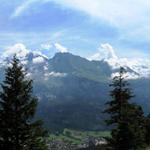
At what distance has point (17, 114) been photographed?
135 feet

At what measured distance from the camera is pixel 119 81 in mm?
56062

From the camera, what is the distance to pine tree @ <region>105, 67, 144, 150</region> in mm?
51656

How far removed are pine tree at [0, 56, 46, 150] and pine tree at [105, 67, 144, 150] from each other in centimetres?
1206

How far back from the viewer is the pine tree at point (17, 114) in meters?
40.4

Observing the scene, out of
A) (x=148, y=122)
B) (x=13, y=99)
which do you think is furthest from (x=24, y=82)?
(x=148, y=122)

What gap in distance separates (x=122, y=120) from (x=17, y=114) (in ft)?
52.0

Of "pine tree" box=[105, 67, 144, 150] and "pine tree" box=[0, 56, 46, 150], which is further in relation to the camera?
"pine tree" box=[105, 67, 144, 150]

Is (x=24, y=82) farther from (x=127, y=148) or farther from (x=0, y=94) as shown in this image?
(x=127, y=148)

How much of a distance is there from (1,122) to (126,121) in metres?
17.2

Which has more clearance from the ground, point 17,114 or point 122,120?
point 122,120

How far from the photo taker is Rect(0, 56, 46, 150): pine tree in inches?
1592

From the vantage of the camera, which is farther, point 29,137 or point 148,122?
point 148,122

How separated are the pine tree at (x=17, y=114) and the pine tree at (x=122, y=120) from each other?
39.6 feet

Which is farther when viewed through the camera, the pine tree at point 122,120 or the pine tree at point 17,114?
the pine tree at point 122,120
